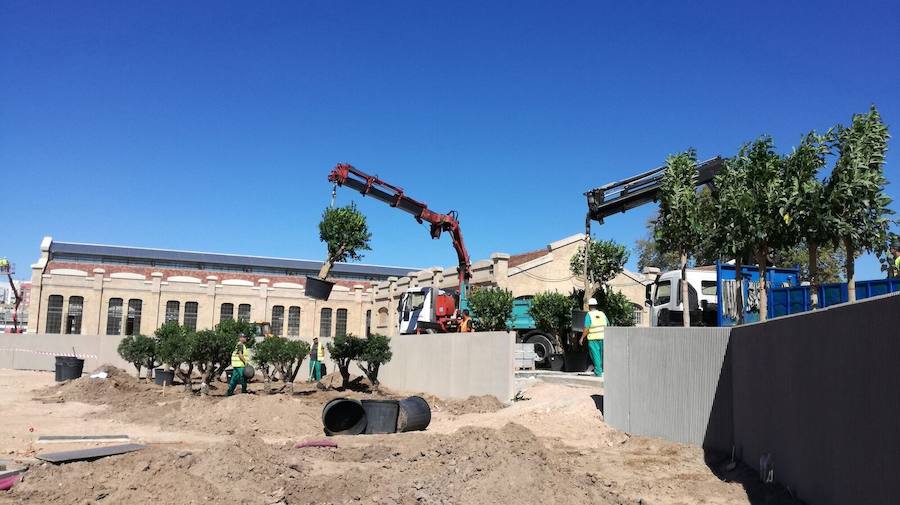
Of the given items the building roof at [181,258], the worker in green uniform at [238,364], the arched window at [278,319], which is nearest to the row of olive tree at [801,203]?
the worker in green uniform at [238,364]

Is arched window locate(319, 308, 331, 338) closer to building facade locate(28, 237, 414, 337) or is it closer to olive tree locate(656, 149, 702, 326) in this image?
building facade locate(28, 237, 414, 337)

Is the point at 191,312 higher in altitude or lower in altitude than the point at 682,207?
lower

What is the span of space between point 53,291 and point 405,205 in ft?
102

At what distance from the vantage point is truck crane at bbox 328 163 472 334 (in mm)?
24578

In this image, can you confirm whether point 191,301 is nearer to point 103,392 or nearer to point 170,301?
point 170,301

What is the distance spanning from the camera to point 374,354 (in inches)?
877

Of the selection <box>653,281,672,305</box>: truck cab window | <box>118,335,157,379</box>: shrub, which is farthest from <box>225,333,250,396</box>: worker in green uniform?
<box>653,281,672,305</box>: truck cab window

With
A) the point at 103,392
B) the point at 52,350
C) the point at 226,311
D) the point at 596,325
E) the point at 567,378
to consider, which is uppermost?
the point at 226,311

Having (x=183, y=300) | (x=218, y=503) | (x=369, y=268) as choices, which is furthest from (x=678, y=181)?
(x=369, y=268)

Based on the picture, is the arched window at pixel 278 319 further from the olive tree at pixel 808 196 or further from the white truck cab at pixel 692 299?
the olive tree at pixel 808 196

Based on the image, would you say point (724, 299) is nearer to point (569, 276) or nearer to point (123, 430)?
point (123, 430)

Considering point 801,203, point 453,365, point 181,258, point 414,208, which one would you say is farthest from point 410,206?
point 181,258

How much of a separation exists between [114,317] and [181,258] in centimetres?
2353

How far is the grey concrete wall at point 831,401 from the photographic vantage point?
15.1ft
